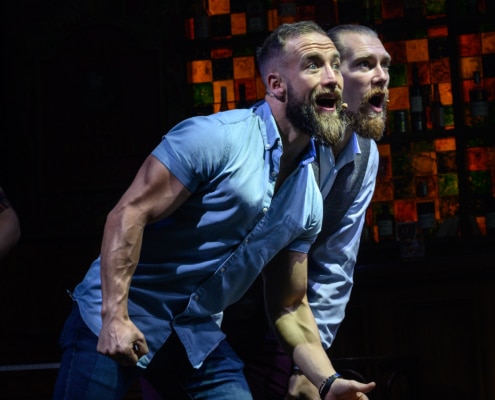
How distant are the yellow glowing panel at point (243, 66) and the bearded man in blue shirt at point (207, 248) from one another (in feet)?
11.6

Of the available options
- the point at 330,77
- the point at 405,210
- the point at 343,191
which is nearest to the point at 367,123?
the point at 343,191

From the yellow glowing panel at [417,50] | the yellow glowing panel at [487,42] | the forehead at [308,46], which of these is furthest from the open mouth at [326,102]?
the yellow glowing panel at [487,42]

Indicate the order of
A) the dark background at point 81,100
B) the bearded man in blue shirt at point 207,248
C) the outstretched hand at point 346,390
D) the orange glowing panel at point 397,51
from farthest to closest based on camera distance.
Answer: the dark background at point 81,100 < the orange glowing panel at point 397,51 < the outstretched hand at point 346,390 < the bearded man in blue shirt at point 207,248

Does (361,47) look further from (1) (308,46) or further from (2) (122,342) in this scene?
(2) (122,342)

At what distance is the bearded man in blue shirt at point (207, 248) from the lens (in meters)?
2.05

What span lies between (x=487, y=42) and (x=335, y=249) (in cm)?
317

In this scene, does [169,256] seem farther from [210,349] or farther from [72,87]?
[72,87]

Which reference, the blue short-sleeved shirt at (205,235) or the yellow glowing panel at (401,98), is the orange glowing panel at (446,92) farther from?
the blue short-sleeved shirt at (205,235)

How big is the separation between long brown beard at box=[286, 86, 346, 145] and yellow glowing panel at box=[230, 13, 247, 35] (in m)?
3.65

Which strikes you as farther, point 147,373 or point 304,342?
point 304,342

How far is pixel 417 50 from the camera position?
19.0ft

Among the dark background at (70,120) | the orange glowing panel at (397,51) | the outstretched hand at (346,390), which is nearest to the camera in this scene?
the outstretched hand at (346,390)

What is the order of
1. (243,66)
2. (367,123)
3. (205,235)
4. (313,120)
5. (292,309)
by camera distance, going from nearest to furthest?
(205,235), (313,120), (292,309), (367,123), (243,66)

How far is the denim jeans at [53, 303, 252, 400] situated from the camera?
2.10 metres
